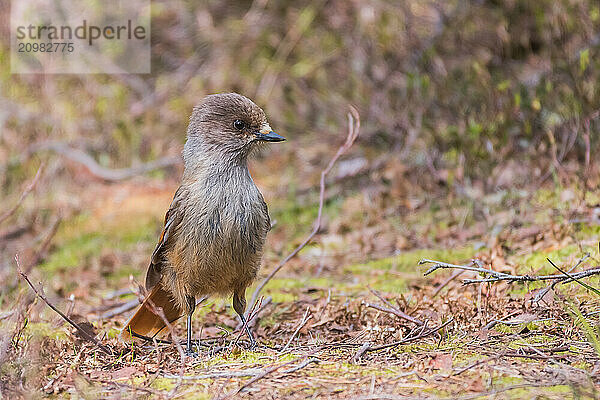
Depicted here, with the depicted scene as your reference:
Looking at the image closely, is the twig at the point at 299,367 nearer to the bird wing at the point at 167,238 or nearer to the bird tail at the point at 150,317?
the bird tail at the point at 150,317

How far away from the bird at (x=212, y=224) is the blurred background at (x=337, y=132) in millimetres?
797

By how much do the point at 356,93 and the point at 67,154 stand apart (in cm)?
370

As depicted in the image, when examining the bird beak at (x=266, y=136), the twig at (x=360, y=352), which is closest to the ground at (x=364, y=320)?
the twig at (x=360, y=352)

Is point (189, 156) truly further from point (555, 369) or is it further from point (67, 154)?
point (67, 154)

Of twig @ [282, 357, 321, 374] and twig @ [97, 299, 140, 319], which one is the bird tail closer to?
twig @ [97, 299, 140, 319]

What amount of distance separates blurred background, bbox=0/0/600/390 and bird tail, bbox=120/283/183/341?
2.22ft

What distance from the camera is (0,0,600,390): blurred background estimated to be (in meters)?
6.21

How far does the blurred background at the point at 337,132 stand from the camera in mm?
6207

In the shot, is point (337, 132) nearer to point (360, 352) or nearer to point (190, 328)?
point (190, 328)

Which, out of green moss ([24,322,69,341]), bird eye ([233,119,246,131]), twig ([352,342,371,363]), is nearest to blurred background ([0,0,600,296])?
green moss ([24,322,69,341])

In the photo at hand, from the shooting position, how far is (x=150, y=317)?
14.8 feet

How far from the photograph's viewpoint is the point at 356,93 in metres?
8.47

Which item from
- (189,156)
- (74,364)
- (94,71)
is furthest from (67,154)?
(74,364)

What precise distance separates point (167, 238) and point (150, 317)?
47 centimetres
